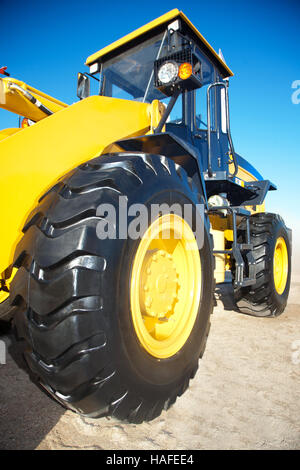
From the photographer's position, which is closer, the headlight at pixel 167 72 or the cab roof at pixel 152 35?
the headlight at pixel 167 72

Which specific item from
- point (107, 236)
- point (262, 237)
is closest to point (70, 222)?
point (107, 236)

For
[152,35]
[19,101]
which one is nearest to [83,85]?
[152,35]

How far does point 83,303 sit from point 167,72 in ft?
5.26

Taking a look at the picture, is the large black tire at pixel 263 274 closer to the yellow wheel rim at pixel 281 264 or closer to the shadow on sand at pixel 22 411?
the yellow wheel rim at pixel 281 264

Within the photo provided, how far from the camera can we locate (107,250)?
1336 mm

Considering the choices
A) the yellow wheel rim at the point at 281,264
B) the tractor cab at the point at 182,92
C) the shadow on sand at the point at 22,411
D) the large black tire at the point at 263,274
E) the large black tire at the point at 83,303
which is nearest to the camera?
the large black tire at the point at 83,303

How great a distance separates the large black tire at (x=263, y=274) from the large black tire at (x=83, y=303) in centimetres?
263

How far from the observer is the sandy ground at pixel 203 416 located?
152 cm

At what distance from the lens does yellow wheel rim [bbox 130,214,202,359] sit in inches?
70.5

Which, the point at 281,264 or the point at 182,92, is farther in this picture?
the point at 281,264

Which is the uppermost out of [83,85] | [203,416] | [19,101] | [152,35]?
[152,35]

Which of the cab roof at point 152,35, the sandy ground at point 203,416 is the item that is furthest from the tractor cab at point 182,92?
the sandy ground at point 203,416

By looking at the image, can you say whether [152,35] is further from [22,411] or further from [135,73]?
[22,411]

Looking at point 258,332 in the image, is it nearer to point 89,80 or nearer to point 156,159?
point 156,159
